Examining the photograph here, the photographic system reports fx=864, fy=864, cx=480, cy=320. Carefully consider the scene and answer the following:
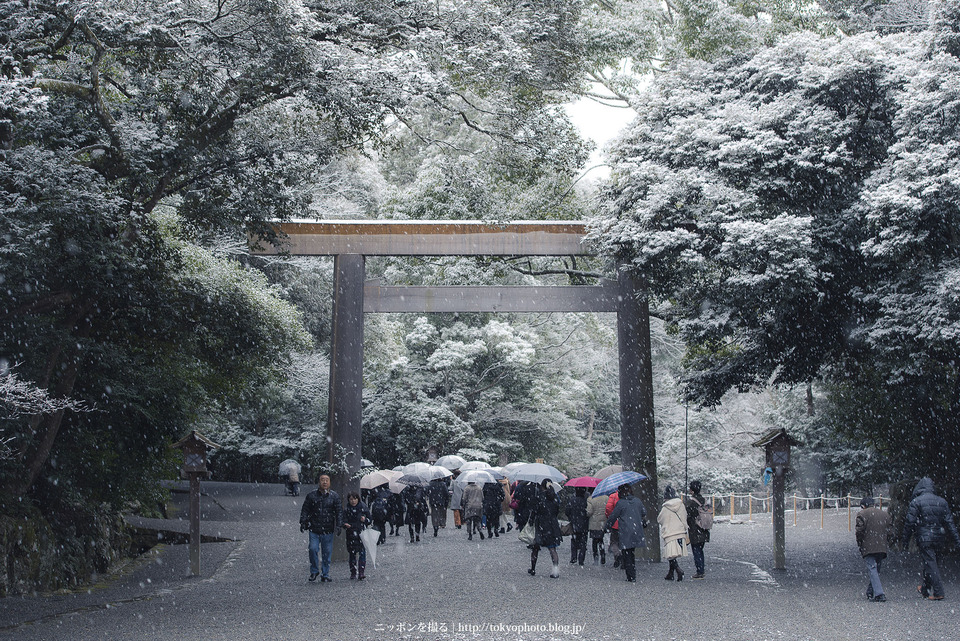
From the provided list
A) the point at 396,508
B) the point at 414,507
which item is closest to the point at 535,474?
the point at 414,507

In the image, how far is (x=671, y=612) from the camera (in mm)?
8445

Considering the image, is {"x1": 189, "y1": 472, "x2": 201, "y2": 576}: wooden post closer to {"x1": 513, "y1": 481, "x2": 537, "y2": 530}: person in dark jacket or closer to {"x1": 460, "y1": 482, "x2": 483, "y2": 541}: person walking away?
{"x1": 513, "y1": 481, "x2": 537, "y2": 530}: person in dark jacket

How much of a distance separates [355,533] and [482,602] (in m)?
2.62

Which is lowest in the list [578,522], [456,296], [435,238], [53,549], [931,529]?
[53,549]

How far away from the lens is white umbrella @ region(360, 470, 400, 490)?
51.0 feet

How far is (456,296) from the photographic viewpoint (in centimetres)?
1366

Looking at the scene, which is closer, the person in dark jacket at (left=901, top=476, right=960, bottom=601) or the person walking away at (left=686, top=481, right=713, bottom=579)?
the person in dark jacket at (left=901, top=476, right=960, bottom=601)

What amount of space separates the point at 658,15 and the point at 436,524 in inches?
465

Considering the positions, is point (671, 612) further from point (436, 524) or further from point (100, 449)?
point (436, 524)

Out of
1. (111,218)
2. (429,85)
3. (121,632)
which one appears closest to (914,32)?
(429,85)

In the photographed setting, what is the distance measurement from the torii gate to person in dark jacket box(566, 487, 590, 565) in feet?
3.40

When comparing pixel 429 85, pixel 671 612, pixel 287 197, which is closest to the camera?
pixel 671 612

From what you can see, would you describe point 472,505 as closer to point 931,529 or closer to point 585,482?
point 585,482

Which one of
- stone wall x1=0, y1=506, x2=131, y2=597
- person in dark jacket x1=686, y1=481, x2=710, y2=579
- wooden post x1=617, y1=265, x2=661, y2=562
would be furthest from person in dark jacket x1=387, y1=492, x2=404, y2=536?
person in dark jacket x1=686, y1=481, x2=710, y2=579
